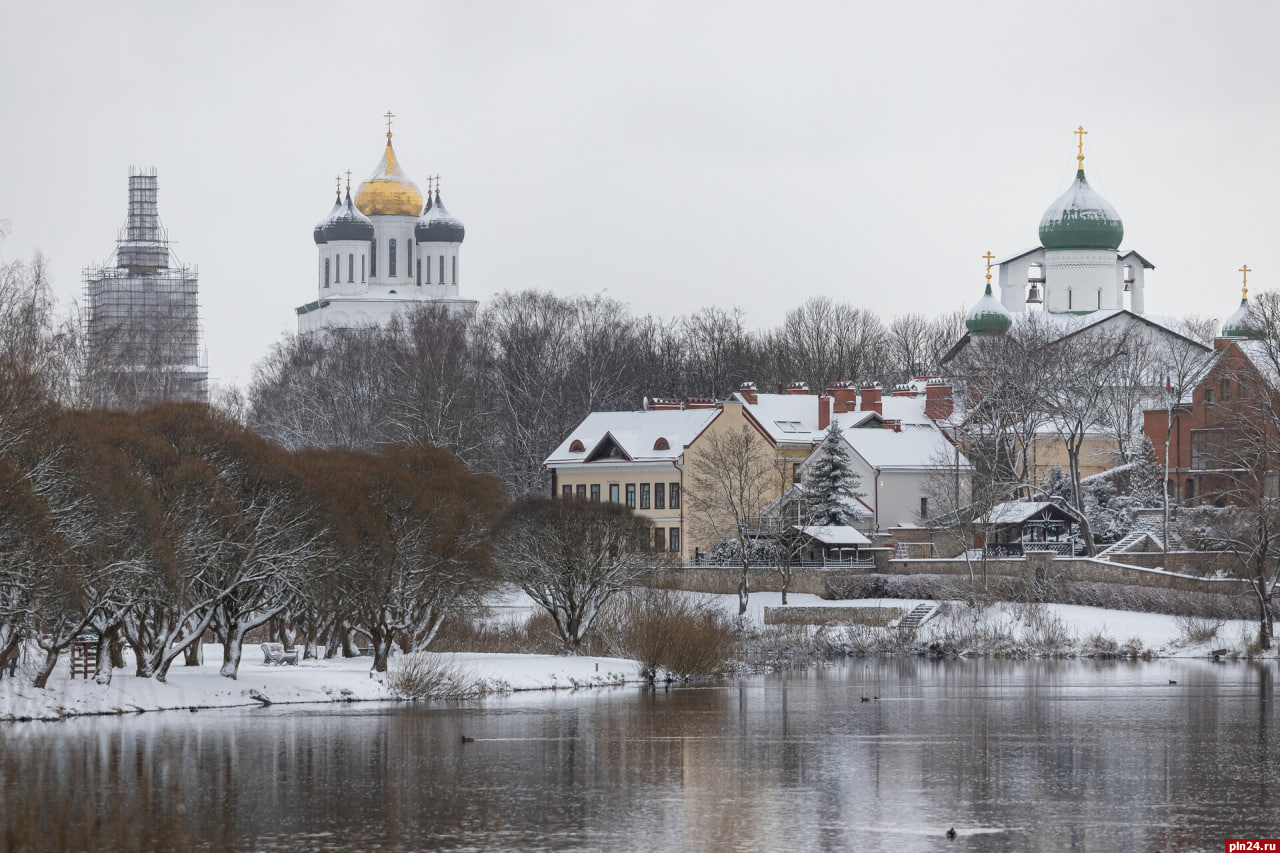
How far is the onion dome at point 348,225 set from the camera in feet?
430

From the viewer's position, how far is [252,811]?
22.1m

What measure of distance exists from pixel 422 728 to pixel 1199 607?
30534 millimetres

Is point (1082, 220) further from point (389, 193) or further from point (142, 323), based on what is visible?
point (389, 193)

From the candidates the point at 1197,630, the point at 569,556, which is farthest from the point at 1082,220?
the point at 569,556

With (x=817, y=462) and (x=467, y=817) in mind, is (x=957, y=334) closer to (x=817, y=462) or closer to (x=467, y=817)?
(x=817, y=462)

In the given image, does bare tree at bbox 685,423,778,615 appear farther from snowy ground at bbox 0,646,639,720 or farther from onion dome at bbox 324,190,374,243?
onion dome at bbox 324,190,374,243

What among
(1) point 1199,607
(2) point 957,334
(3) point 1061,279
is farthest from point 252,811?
(2) point 957,334

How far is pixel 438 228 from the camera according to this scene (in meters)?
132

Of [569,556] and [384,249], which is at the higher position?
[384,249]

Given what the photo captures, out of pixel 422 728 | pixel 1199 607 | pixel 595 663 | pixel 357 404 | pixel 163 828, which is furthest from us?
pixel 357 404

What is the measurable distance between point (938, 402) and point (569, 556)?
1284 inches

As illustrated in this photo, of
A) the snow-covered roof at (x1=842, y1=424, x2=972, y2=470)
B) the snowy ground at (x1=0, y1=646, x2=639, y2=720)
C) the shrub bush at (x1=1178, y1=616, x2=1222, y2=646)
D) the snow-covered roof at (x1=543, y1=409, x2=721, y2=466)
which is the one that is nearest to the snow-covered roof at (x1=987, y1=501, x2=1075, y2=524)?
the snow-covered roof at (x1=842, y1=424, x2=972, y2=470)

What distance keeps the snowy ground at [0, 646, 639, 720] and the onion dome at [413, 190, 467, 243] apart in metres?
87.9

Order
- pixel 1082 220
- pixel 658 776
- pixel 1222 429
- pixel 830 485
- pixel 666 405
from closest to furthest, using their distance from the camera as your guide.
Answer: pixel 658 776 → pixel 830 485 → pixel 1222 429 → pixel 666 405 → pixel 1082 220
